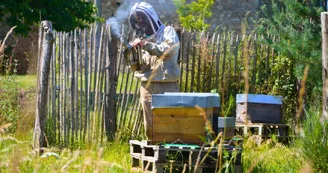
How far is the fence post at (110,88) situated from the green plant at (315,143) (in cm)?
378

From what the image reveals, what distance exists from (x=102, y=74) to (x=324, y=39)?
364 cm

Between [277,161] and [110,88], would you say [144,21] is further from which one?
[110,88]

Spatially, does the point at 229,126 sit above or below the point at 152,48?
below

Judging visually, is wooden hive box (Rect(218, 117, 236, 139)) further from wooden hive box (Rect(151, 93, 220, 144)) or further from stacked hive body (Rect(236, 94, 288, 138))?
stacked hive body (Rect(236, 94, 288, 138))

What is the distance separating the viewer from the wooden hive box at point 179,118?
706cm

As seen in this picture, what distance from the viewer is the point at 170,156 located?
23.5ft

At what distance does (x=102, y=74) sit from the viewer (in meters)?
10.1

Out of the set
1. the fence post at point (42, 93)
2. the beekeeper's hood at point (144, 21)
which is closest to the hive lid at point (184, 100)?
the beekeeper's hood at point (144, 21)

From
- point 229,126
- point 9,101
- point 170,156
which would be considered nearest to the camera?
point 170,156

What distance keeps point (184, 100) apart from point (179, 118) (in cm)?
29

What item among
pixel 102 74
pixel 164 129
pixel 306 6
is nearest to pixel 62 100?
pixel 102 74

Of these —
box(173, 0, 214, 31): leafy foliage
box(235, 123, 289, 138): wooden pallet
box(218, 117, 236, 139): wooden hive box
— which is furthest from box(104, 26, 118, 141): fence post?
box(173, 0, 214, 31): leafy foliage

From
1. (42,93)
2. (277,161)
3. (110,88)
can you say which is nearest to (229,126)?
(277,161)

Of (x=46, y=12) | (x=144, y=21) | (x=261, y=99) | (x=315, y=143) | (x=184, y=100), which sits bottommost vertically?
(x=315, y=143)
